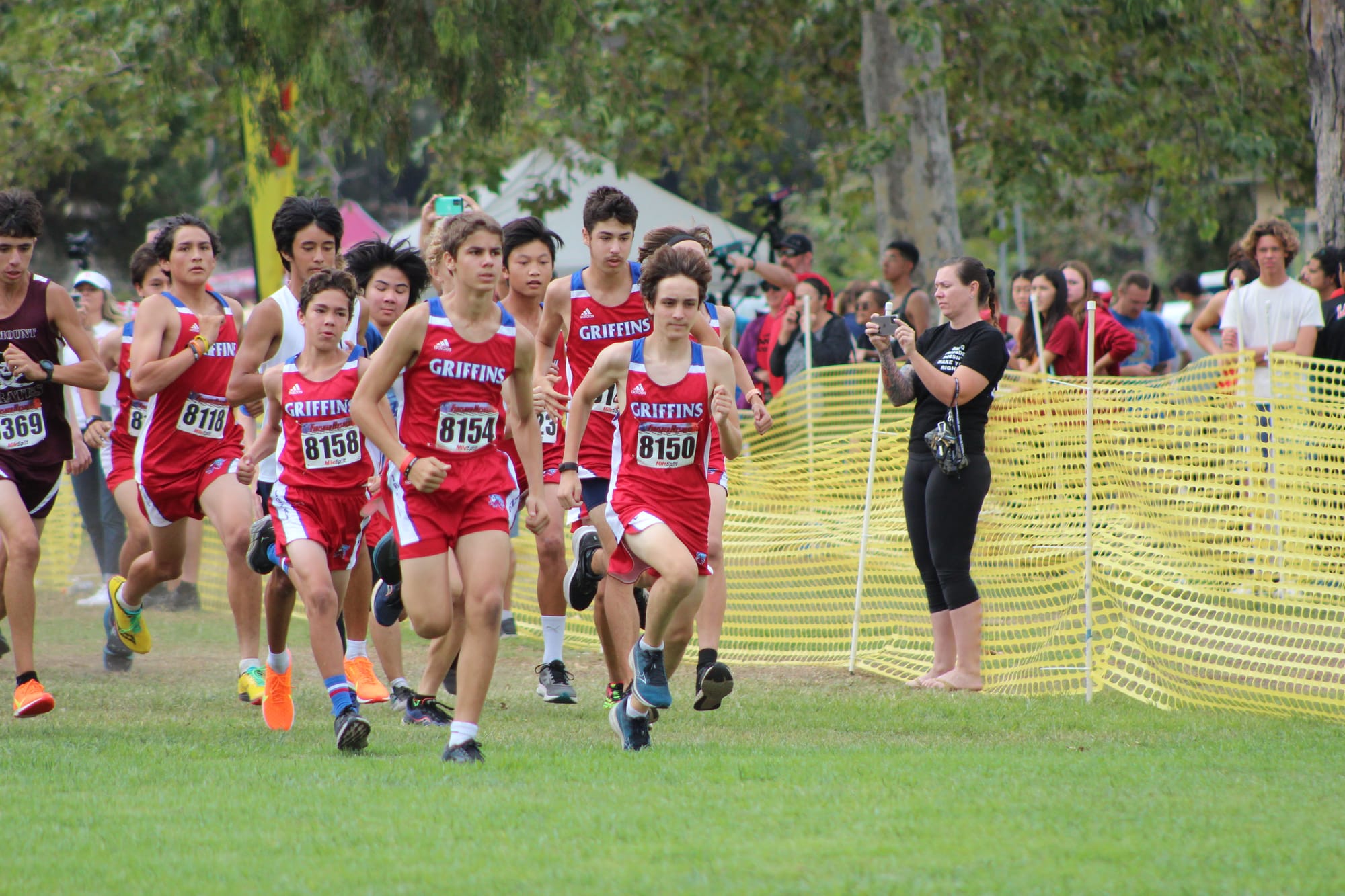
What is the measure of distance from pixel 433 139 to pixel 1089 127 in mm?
7517

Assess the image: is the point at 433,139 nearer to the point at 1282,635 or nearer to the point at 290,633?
the point at 290,633

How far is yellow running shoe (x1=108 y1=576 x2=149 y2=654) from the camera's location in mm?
8430

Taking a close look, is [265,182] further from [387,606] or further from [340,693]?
[340,693]

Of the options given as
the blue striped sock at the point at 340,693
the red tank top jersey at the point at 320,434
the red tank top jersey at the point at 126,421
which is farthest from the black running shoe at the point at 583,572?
the red tank top jersey at the point at 126,421

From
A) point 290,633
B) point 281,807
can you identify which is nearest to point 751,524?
point 290,633

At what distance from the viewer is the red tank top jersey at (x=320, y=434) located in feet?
22.5

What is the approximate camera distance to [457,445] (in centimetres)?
615

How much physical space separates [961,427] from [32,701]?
471 centimetres

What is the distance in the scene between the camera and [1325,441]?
28.2ft

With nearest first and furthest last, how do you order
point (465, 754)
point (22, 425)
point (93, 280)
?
1. point (465, 754)
2. point (22, 425)
3. point (93, 280)

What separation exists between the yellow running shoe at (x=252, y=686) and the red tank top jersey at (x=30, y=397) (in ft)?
4.65

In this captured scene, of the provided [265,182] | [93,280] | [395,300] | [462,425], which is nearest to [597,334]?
[395,300]

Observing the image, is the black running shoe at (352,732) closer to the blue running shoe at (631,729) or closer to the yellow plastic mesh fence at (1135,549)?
the blue running shoe at (631,729)

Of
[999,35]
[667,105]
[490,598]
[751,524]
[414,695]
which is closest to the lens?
[490,598]
